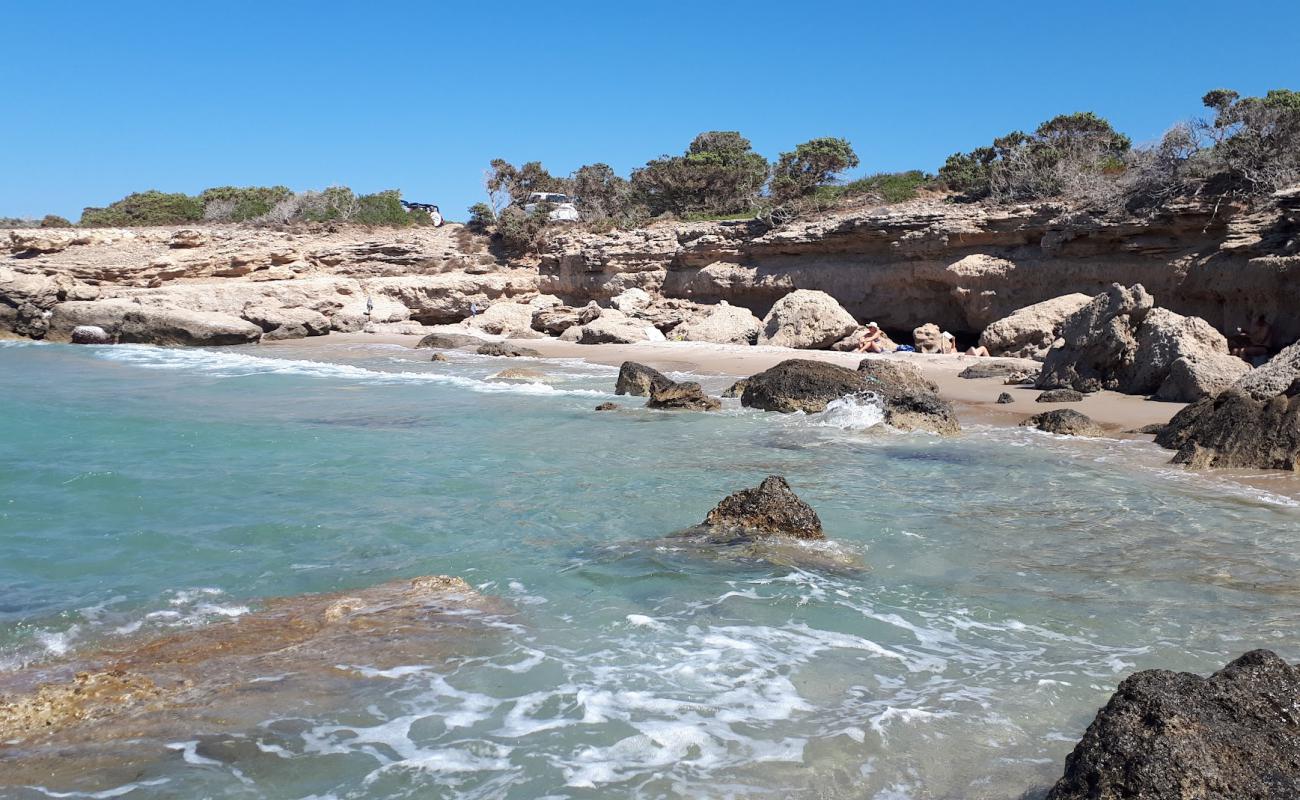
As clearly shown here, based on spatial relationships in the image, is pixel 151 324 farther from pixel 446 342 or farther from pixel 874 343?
pixel 874 343

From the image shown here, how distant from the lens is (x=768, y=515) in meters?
6.34

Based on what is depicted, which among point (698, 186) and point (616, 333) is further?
→ point (698, 186)

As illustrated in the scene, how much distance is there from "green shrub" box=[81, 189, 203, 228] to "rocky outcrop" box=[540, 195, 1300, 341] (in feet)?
65.4

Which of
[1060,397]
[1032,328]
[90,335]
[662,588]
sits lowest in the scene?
[662,588]

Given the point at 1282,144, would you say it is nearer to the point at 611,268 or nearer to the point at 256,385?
the point at 611,268

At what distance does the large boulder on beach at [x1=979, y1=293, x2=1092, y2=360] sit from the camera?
18406mm

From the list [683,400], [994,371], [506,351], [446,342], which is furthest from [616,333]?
[683,400]

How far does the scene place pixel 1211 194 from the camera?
17.4m

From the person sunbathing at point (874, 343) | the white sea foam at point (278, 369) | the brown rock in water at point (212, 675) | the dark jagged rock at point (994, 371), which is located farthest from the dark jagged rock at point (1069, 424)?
the person sunbathing at point (874, 343)

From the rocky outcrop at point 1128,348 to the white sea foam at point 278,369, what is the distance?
729cm

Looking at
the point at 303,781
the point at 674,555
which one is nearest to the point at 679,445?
the point at 674,555

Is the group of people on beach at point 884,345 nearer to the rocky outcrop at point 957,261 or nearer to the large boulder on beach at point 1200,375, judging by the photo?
the rocky outcrop at point 957,261

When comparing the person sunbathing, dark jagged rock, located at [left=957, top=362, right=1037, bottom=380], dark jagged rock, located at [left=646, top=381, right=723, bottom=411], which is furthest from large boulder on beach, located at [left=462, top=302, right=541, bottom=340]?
dark jagged rock, located at [left=646, top=381, right=723, bottom=411]

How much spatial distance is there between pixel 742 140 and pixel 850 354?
27.8 metres
